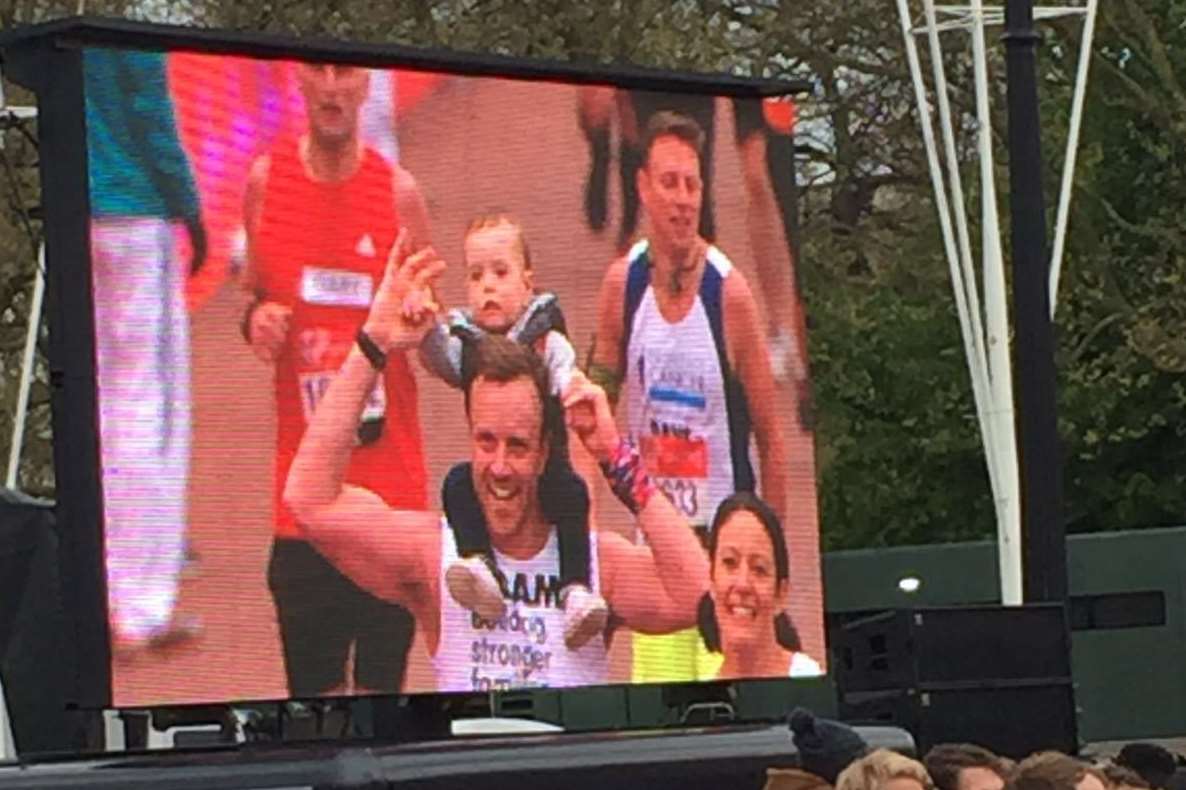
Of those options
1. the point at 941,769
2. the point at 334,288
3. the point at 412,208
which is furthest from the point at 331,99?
the point at 941,769

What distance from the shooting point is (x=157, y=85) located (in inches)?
459

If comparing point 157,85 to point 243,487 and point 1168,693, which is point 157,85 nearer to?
point 243,487

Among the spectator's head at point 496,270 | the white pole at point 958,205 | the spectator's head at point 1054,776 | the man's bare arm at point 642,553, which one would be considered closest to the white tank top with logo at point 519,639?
the man's bare arm at point 642,553

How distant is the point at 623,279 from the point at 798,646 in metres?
1.79

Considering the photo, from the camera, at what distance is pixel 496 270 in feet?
41.2

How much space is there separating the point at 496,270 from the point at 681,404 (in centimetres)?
104

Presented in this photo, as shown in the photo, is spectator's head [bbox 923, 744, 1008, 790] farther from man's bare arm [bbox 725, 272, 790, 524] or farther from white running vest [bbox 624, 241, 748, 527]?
man's bare arm [bbox 725, 272, 790, 524]

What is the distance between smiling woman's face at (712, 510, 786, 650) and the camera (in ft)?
42.4

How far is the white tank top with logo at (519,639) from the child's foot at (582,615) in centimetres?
3

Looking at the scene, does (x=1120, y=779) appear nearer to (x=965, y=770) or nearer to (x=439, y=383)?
(x=965, y=770)

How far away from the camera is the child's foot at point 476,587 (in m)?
12.2

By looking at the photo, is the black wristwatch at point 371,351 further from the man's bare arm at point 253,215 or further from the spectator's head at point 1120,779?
the spectator's head at point 1120,779

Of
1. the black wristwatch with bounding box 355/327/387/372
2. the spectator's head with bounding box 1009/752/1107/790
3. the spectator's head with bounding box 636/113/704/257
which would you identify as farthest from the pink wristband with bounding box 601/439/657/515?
the spectator's head with bounding box 1009/752/1107/790

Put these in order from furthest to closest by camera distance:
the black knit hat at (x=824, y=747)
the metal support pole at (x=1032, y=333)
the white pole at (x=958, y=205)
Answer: the white pole at (x=958, y=205)
the metal support pole at (x=1032, y=333)
the black knit hat at (x=824, y=747)
